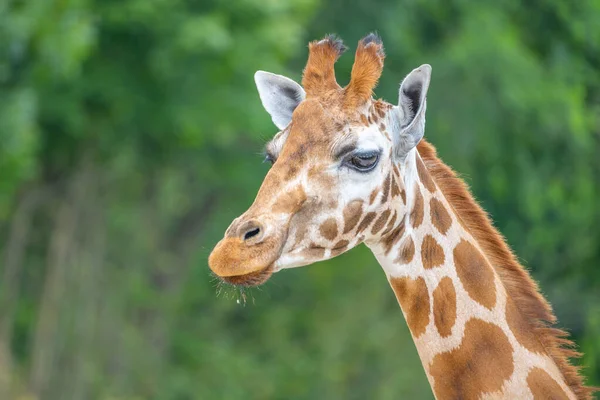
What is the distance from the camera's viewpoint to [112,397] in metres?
24.1

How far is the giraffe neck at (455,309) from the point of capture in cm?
540

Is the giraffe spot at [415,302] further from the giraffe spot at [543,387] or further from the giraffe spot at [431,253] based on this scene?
the giraffe spot at [543,387]

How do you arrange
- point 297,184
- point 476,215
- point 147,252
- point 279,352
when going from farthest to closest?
1. point 279,352
2. point 147,252
3. point 476,215
4. point 297,184

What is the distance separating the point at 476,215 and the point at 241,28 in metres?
13.0

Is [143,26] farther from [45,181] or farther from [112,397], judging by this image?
[112,397]

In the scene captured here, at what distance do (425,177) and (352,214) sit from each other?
1.56ft

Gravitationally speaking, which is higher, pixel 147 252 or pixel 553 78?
pixel 147 252

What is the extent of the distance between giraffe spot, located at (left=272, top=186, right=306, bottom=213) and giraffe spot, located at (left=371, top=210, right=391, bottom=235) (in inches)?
15.4

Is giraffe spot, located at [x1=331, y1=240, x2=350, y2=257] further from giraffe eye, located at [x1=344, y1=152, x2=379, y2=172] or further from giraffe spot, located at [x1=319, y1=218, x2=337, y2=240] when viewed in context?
giraffe eye, located at [x1=344, y1=152, x2=379, y2=172]

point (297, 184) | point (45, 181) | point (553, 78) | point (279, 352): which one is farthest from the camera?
point (279, 352)

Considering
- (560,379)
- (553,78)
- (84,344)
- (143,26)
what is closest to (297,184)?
(560,379)

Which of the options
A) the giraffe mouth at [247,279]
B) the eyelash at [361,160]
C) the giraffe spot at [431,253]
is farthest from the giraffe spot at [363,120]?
the giraffe mouth at [247,279]

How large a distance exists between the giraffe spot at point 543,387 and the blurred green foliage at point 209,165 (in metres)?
9.67

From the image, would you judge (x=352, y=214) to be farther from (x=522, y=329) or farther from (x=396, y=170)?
(x=522, y=329)
